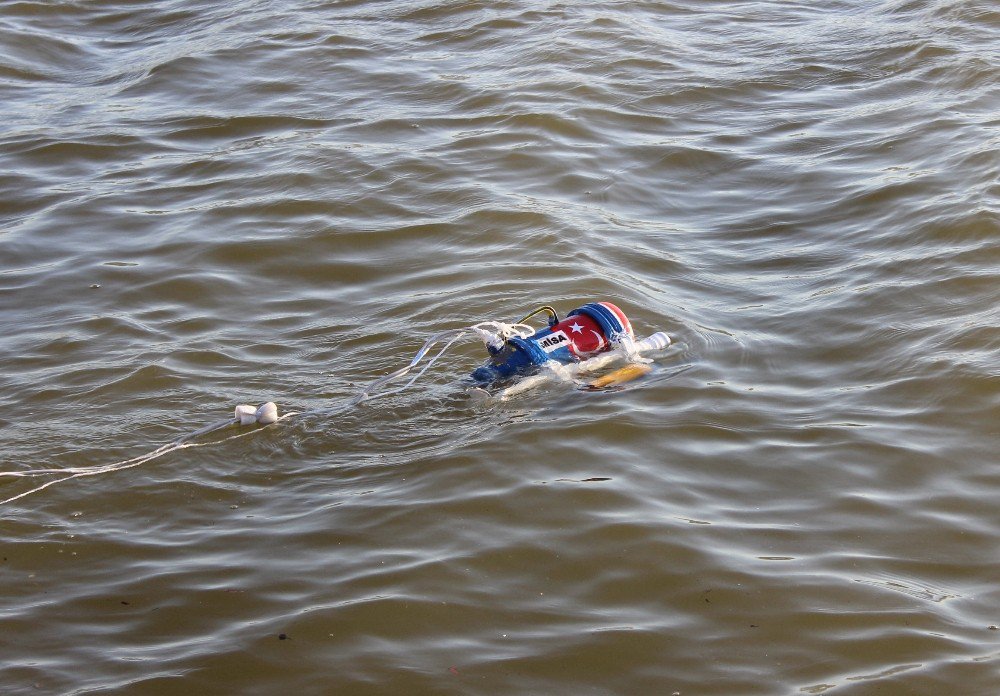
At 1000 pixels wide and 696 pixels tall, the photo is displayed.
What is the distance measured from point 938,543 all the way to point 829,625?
71 cm

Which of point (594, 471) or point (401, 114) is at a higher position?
point (401, 114)

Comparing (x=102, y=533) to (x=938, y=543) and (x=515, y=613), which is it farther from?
(x=938, y=543)

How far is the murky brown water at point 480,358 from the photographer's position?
3.92m

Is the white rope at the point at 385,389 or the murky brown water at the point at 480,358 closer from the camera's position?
the murky brown water at the point at 480,358

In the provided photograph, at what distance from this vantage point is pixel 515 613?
157 inches

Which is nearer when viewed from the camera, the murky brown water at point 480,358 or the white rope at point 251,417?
the murky brown water at point 480,358

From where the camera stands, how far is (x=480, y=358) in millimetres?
5793

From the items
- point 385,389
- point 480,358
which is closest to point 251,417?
point 385,389

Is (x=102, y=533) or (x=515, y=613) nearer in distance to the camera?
(x=515, y=613)

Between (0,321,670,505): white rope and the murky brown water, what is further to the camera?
(0,321,670,505): white rope

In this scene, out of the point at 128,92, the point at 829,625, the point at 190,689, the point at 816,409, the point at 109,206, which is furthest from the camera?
the point at 128,92

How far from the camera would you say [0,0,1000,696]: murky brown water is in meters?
3.92

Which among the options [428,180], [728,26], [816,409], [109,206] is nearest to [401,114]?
[428,180]

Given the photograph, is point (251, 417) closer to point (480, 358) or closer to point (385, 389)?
point (385, 389)
